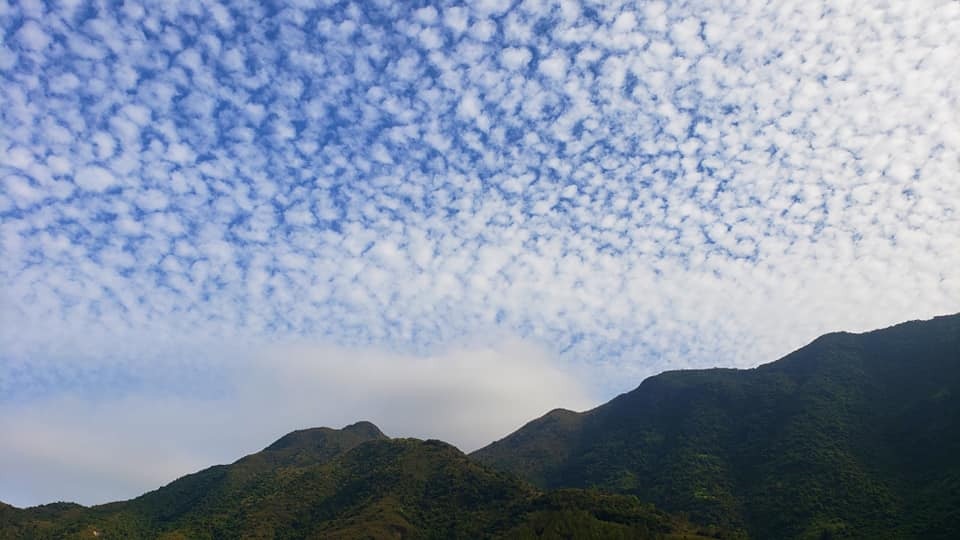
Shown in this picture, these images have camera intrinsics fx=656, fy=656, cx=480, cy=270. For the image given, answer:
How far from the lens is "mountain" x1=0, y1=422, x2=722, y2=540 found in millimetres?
126750

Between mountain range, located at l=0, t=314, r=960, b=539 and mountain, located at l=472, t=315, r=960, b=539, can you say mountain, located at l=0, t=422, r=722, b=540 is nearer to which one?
mountain range, located at l=0, t=314, r=960, b=539

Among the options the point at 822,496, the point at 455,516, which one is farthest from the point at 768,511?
the point at 455,516

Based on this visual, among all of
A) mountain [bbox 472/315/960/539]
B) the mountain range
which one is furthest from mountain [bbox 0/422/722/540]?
mountain [bbox 472/315/960/539]

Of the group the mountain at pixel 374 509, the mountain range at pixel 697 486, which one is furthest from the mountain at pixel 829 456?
the mountain at pixel 374 509

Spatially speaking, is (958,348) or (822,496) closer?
(822,496)

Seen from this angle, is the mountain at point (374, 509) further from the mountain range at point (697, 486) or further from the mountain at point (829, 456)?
the mountain at point (829, 456)

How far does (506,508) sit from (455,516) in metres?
11.7

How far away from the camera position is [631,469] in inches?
7367

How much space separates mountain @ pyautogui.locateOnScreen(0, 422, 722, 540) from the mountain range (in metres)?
A: 0.50

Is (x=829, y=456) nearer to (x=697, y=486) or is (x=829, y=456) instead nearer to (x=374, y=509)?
(x=697, y=486)

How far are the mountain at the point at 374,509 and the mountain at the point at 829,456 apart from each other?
24.7 meters

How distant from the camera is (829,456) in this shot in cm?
15100

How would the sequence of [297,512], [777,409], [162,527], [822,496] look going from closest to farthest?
[822,496] → [297,512] → [162,527] → [777,409]

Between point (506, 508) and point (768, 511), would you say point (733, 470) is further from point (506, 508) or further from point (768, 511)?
point (506, 508)
